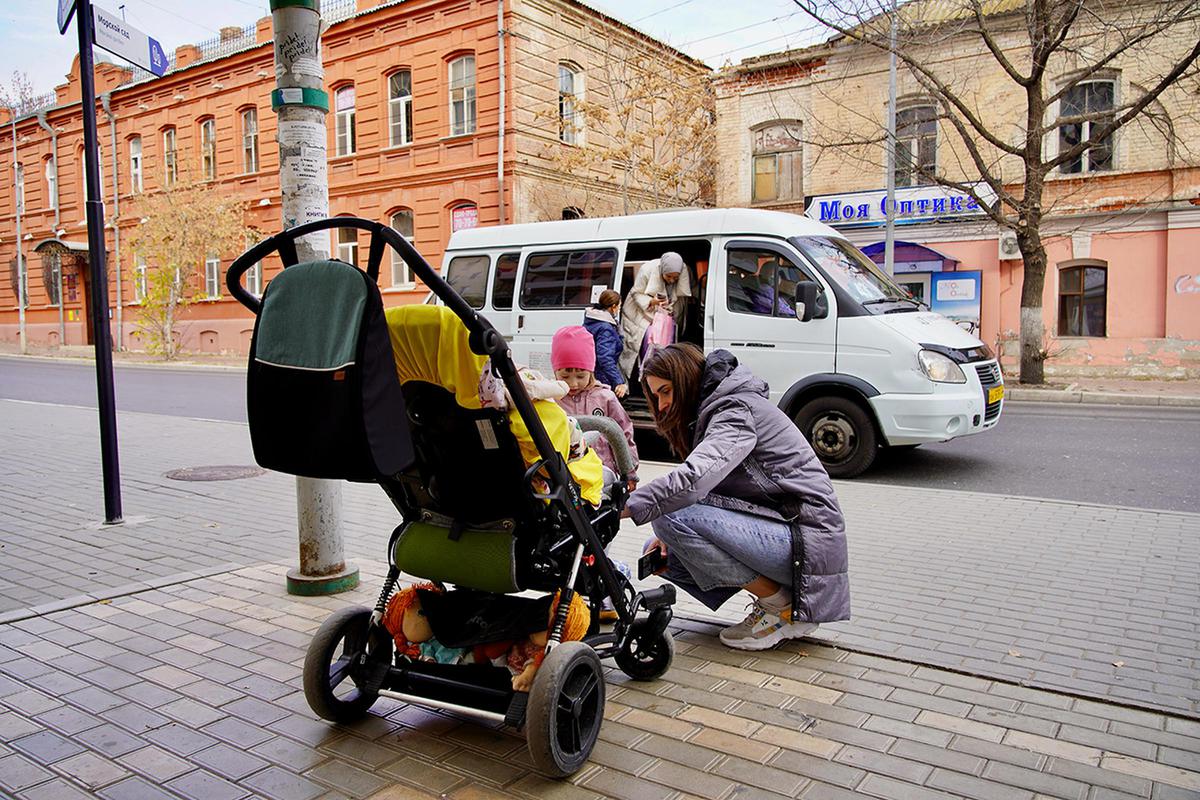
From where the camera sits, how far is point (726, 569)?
14.0 ft

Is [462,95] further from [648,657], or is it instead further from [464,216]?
[648,657]

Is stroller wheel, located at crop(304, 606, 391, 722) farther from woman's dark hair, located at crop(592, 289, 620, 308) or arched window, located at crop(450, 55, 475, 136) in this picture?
arched window, located at crop(450, 55, 475, 136)

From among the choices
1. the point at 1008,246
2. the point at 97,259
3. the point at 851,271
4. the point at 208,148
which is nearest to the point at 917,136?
the point at 1008,246

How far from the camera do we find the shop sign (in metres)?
22.4

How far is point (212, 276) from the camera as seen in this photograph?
1371 inches

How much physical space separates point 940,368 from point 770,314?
71.7 inches

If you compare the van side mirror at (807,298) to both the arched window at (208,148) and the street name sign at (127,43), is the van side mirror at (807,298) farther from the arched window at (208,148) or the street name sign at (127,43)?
the arched window at (208,148)

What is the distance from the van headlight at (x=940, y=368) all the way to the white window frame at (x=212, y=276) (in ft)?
99.6

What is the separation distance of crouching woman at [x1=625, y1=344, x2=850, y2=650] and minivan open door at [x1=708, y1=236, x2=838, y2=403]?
5497 millimetres

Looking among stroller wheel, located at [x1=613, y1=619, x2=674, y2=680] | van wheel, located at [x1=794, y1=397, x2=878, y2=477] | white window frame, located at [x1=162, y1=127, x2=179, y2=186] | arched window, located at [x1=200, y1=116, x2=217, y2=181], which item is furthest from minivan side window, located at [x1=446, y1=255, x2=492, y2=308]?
white window frame, located at [x1=162, y1=127, x2=179, y2=186]

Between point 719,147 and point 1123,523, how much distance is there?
2162 cm

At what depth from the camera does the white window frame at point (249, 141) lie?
109ft

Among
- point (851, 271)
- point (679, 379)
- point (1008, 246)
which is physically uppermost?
point (1008, 246)

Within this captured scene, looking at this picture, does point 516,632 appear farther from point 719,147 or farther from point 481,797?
point 719,147
